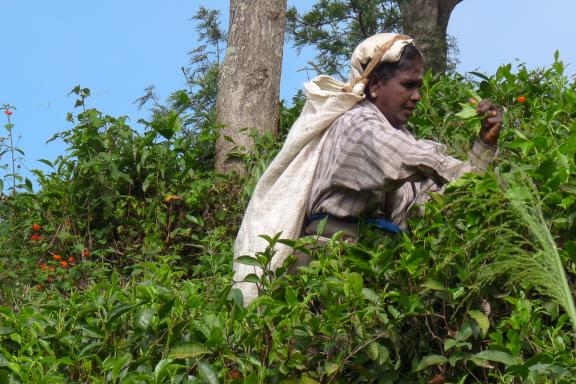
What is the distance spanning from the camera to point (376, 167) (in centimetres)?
425

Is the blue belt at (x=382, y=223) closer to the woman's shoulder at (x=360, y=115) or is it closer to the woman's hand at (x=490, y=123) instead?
the woman's shoulder at (x=360, y=115)

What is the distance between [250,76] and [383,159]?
2.94 m

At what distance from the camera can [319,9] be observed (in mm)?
10992

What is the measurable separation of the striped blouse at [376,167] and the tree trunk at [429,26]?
423 centimetres

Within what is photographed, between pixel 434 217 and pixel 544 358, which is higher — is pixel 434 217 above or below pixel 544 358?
above

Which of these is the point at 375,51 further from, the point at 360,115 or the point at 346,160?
the point at 346,160

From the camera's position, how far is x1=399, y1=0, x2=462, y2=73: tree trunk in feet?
29.0

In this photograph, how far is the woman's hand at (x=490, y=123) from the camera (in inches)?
166

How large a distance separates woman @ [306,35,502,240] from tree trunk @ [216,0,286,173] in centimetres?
229

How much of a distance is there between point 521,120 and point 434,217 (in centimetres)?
190

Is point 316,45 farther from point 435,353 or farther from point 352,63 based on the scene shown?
point 435,353

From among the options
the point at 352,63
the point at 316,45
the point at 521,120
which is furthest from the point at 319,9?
the point at 352,63

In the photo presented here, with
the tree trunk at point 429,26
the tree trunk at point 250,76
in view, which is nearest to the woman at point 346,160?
the tree trunk at point 250,76

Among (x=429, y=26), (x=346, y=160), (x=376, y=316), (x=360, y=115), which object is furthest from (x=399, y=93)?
(x=429, y=26)
